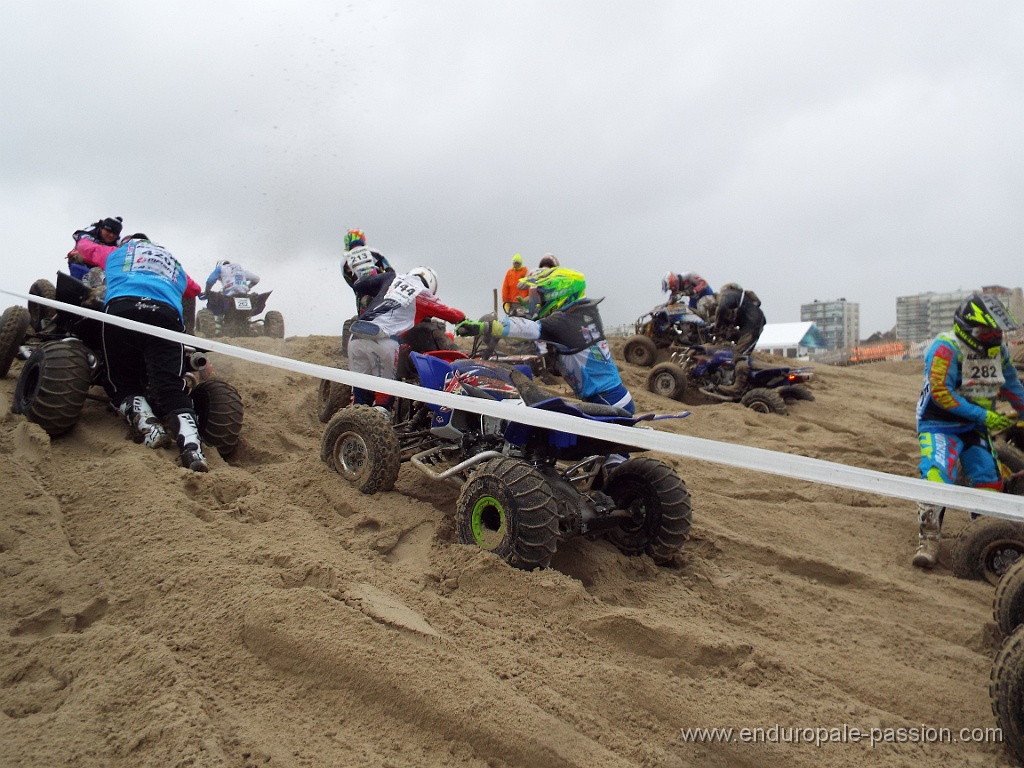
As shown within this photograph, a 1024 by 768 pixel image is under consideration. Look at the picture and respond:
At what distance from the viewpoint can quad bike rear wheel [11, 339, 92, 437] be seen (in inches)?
191

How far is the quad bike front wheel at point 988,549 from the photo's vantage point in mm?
4441

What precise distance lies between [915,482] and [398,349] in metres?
4.01

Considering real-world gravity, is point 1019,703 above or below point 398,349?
below

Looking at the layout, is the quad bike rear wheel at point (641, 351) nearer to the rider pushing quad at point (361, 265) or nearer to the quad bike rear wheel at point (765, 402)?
the quad bike rear wheel at point (765, 402)

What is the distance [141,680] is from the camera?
254 centimetres

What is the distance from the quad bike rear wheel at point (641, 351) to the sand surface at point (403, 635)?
8314 mm

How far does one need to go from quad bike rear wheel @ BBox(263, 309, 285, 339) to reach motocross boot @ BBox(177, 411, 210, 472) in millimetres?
8467

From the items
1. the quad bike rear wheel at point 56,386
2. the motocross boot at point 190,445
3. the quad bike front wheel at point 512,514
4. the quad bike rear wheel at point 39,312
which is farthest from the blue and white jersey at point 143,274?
the quad bike front wheel at point 512,514

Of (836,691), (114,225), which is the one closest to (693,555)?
(836,691)

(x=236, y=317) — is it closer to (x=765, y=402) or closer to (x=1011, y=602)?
(x=765, y=402)

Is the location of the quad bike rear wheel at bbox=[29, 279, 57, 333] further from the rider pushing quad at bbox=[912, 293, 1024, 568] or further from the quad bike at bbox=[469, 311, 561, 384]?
the rider pushing quad at bbox=[912, 293, 1024, 568]

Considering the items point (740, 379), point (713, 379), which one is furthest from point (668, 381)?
point (740, 379)

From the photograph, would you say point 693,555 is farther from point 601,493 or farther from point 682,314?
point 682,314

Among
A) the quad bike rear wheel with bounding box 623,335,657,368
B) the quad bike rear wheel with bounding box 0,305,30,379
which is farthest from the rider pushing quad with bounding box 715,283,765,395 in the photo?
the quad bike rear wheel with bounding box 0,305,30,379
